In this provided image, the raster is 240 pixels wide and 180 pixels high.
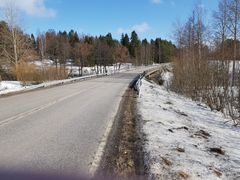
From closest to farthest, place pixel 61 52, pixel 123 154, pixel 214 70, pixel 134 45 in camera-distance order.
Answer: pixel 123 154, pixel 214 70, pixel 61 52, pixel 134 45

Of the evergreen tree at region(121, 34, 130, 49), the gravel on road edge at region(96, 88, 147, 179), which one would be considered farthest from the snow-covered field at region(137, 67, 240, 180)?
the evergreen tree at region(121, 34, 130, 49)

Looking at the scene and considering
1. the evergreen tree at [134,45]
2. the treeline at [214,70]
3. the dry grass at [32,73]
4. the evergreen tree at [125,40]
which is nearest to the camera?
the treeline at [214,70]

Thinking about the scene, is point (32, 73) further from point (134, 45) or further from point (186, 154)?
point (134, 45)

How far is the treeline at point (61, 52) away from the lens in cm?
4226

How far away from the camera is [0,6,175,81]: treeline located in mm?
42259

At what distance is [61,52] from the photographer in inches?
3780

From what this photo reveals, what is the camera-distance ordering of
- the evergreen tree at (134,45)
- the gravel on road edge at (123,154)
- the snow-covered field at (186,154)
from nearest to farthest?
the gravel on road edge at (123,154) → the snow-covered field at (186,154) → the evergreen tree at (134,45)

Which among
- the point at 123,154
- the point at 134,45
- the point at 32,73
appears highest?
the point at 134,45

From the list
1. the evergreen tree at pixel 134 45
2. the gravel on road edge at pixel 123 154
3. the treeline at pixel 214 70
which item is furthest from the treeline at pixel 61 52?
the gravel on road edge at pixel 123 154

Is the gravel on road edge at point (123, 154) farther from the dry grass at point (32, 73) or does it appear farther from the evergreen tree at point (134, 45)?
the evergreen tree at point (134, 45)

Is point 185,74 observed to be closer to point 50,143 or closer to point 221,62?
point 221,62

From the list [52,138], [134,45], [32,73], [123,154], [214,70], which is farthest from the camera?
[134,45]

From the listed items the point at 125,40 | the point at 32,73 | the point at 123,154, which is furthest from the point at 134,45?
the point at 123,154

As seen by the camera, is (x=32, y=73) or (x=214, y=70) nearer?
(x=214, y=70)
